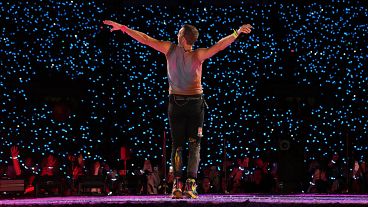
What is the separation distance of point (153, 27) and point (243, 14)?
82.7 inches

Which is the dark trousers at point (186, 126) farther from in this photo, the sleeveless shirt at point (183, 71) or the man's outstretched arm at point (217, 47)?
the man's outstretched arm at point (217, 47)

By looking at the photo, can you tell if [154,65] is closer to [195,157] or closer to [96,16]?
[96,16]

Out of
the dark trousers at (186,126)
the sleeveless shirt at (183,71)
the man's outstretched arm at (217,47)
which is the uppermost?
the man's outstretched arm at (217,47)

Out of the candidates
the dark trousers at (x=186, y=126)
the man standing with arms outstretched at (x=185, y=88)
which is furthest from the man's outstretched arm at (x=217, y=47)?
the dark trousers at (x=186, y=126)

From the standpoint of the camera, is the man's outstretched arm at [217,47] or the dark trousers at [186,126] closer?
the man's outstretched arm at [217,47]

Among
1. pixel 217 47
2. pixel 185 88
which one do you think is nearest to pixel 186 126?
pixel 185 88

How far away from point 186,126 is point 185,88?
13.9 inches

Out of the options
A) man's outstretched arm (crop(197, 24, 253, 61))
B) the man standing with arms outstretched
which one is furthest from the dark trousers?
man's outstretched arm (crop(197, 24, 253, 61))

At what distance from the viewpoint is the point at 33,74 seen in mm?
17406

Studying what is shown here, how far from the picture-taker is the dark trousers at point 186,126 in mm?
6648

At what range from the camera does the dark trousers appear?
665cm

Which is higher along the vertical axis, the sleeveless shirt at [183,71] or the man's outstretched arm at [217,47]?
the man's outstretched arm at [217,47]

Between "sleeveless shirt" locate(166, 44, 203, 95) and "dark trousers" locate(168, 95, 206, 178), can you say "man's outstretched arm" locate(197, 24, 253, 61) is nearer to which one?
"sleeveless shirt" locate(166, 44, 203, 95)

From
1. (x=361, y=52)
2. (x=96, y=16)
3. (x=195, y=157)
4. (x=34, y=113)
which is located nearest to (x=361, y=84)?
(x=361, y=52)
